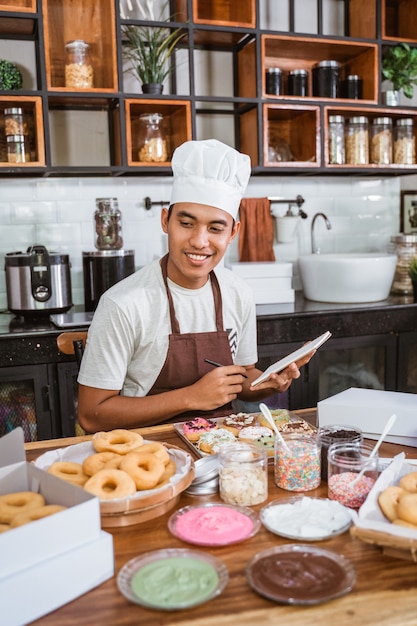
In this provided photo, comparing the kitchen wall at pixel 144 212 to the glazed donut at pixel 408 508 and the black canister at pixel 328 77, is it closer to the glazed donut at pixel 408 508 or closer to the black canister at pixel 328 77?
the black canister at pixel 328 77

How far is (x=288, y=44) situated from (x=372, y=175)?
1063 millimetres

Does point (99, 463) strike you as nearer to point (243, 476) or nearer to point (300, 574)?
point (243, 476)

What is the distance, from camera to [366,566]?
3.63ft

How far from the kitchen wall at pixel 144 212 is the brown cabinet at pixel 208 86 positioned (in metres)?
0.17

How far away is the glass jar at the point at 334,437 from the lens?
1.45m

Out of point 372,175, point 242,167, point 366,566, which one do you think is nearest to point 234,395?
point 242,167

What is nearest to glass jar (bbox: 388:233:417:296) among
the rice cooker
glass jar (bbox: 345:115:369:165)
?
glass jar (bbox: 345:115:369:165)

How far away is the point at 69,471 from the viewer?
1.36 m

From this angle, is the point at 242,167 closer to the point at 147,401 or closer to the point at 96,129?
the point at 147,401

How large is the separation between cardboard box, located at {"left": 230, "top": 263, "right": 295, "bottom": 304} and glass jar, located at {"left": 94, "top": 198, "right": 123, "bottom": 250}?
68 centimetres

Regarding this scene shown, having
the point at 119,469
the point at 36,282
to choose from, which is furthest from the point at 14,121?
the point at 119,469

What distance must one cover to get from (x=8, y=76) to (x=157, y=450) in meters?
2.57

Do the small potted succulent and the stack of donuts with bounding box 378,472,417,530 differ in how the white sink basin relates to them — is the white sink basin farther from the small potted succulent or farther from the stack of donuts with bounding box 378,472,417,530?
the stack of donuts with bounding box 378,472,417,530

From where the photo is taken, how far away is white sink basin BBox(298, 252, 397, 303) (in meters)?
3.56
